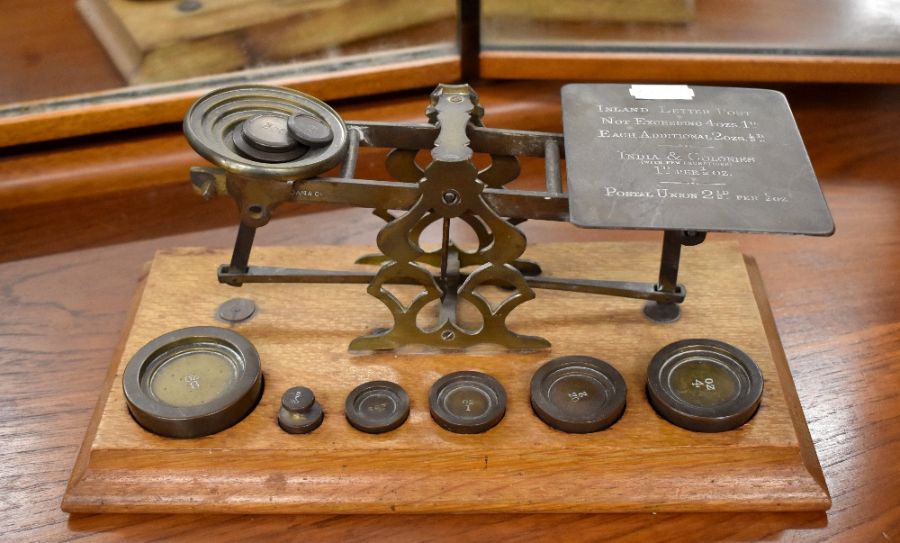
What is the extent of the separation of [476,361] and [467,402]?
8 cm

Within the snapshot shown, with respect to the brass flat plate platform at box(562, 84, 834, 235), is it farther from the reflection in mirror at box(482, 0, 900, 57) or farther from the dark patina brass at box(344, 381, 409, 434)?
the reflection in mirror at box(482, 0, 900, 57)

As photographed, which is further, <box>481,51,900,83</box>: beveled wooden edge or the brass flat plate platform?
<box>481,51,900,83</box>: beveled wooden edge

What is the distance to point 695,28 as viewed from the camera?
2145mm

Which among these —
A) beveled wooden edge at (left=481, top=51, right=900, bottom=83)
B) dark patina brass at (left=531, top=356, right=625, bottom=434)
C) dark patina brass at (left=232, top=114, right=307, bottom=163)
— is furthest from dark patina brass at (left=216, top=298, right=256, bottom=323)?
beveled wooden edge at (left=481, top=51, right=900, bottom=83)

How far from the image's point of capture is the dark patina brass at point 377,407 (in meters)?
1.49

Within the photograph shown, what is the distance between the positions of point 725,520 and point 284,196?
699 millimetres

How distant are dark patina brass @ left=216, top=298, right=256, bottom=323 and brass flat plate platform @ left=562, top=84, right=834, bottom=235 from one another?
0.52 metres

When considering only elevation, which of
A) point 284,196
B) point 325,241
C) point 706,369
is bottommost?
point 325,241

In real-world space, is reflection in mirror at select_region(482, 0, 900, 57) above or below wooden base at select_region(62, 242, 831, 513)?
above

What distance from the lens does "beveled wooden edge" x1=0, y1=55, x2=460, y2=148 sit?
2008mm

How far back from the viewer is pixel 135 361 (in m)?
1.52

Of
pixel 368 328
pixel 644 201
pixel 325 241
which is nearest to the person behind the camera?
pixel 644 201

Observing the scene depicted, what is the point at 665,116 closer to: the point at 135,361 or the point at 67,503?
the point at 135,361

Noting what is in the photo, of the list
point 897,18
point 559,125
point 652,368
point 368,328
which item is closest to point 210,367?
point 368,328
